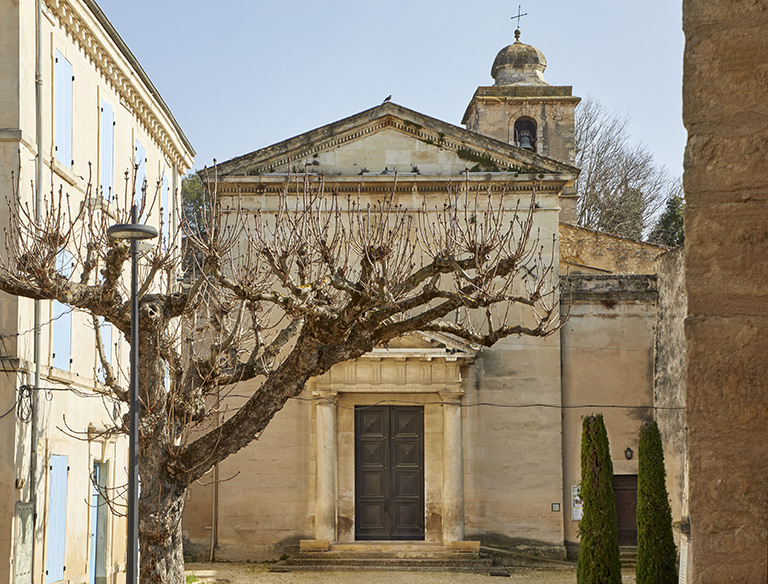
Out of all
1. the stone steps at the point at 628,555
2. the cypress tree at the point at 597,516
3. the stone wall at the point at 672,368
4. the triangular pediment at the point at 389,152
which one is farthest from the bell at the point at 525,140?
the cypress tree at the point at 597,516

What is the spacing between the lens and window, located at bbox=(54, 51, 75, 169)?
44.0 feet

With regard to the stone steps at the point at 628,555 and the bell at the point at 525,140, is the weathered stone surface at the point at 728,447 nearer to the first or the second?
the stone steps at the point at 628,555

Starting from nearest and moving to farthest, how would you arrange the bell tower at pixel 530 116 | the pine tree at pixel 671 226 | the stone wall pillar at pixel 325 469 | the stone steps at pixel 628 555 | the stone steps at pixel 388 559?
the stone steps at pixel 388 559, the stone steps at pixel 628 555, the stone wall pillar at pixel 325 469, the bell tower at pixel 530 116, the pine tree at pixel 671 226

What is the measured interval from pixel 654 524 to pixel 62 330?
828 cm

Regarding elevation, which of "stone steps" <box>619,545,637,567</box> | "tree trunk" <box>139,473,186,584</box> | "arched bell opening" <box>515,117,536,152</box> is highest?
"arched bell opening" <box>515,117,536,152</box>

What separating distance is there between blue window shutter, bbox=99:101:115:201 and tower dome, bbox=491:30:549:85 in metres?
19.3

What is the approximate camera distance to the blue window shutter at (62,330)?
13.2m

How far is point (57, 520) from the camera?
13.3 meters

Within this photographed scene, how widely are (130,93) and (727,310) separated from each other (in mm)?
15550

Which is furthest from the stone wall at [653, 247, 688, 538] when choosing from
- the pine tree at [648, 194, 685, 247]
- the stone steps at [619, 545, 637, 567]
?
the pine tree at [648, 194, 685, 247]

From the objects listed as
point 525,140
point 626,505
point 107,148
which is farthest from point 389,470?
point 525,140

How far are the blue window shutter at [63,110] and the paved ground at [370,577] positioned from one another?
790 centimetres

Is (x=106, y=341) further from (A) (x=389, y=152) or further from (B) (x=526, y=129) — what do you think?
(B) (x=526, y=129)

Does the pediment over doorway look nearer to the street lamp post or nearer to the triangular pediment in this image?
the triangular pediment
